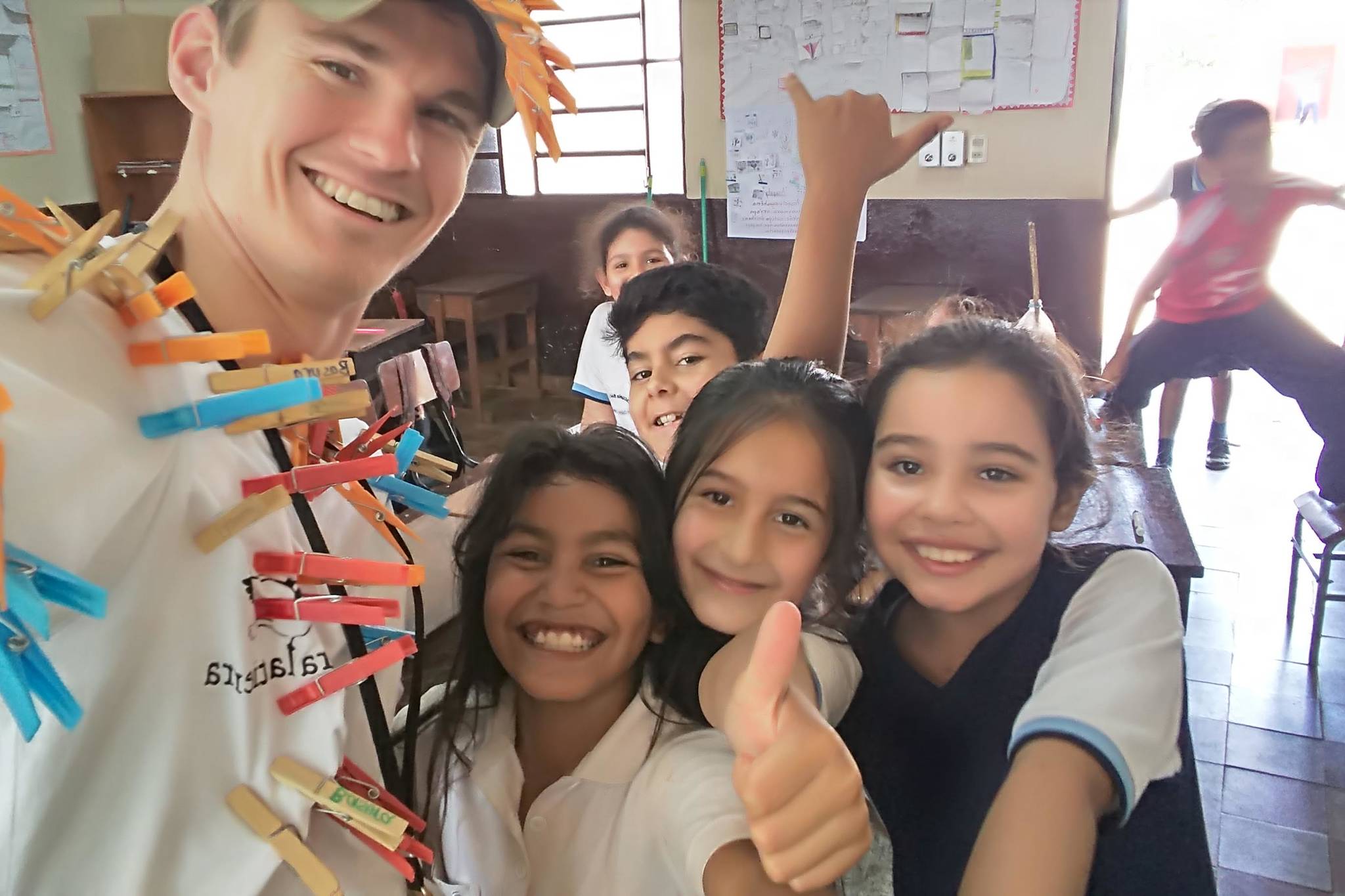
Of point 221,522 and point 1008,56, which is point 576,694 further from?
point 1008,56

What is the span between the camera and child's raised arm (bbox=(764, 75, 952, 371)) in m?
1.15

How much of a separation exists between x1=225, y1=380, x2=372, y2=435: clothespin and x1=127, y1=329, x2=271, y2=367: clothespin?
0.09ft

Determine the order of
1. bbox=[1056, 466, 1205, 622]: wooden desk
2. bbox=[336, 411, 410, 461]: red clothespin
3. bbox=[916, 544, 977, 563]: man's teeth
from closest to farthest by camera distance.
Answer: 1. bbox=[336, 411, 410, 461]: red clothespin
2. bbox=[916, 544, 977, 563]: man's teeth
3. bbox=[1056, 466, 1205, 622]: wooden desk

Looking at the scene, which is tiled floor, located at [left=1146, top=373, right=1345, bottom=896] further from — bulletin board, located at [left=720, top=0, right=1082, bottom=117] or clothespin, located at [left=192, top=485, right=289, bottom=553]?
clothespin, located at [left=192, top=485, right=289, bottom=553]

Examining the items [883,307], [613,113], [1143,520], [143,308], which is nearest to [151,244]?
[143,308]

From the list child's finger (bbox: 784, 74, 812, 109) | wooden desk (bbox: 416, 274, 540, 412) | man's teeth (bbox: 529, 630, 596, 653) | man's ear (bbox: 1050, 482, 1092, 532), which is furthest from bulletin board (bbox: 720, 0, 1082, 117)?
man's teeth (bbox: 529, 630, 596, 653)

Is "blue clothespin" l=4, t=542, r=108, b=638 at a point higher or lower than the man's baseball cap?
lower

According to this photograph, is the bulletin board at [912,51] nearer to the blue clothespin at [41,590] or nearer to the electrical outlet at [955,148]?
the electrical outlet at [955,148]

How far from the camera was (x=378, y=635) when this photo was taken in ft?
2.29

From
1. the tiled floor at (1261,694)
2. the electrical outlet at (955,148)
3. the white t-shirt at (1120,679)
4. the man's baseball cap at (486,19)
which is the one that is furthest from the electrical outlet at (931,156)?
the man's baseball cap at (486,19)

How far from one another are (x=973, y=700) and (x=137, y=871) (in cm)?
71

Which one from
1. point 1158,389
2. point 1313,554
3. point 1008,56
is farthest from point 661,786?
point 1158,389

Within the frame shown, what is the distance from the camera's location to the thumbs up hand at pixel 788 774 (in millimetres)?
591

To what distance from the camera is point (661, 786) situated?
31.8 inches
